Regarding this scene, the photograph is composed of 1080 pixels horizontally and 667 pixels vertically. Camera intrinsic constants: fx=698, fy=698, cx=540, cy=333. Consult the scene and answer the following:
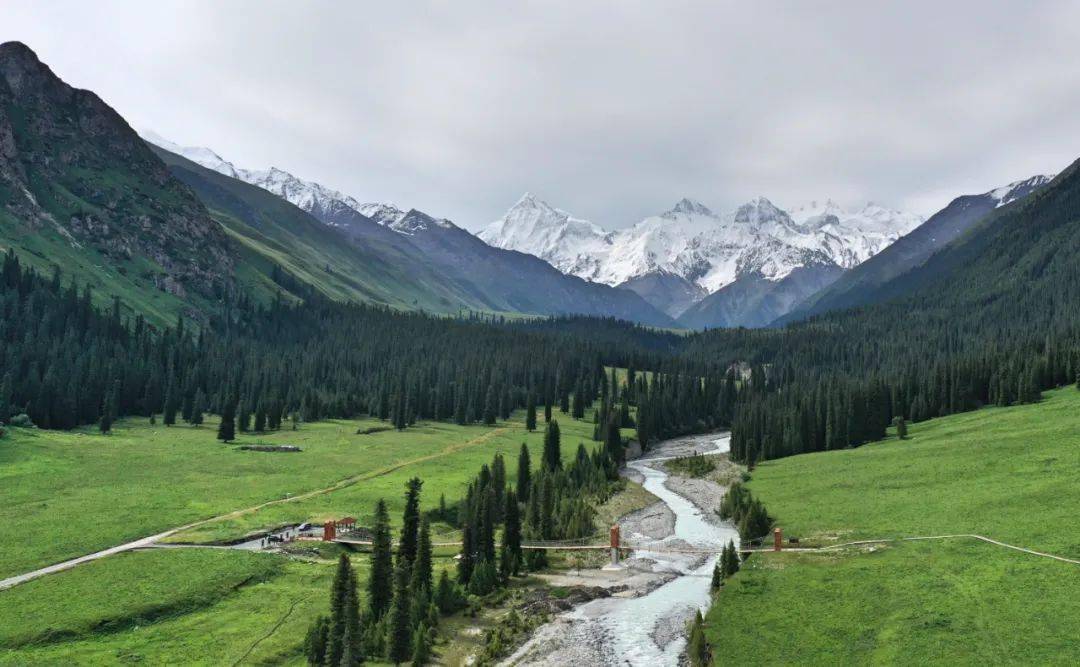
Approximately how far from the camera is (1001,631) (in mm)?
45156

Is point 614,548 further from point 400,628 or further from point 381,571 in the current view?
point 400,628

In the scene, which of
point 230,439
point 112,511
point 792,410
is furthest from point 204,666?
point 792,410

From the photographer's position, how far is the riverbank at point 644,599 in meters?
54.5

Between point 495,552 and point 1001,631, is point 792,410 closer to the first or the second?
point 495,552

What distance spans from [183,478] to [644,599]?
71206mm

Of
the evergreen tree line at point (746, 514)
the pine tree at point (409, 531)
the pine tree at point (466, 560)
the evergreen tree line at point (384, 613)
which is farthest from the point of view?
the evergreen tree line at point (746, 514)

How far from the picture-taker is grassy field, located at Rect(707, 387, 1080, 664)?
45969 millimetres

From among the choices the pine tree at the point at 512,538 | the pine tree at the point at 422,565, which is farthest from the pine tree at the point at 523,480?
the pine tree at the point at 422,565

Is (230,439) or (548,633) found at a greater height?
(230,439)

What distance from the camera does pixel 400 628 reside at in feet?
170

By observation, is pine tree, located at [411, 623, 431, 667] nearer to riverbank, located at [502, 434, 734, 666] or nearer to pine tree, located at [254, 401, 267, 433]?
riverbank, located at [502, 434, 734, 666]

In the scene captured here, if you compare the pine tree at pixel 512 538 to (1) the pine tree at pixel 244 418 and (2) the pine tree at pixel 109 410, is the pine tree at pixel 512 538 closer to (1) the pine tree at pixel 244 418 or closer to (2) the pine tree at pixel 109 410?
(1) the pine tree at pixel 244 418

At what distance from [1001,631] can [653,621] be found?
2640 centimetres

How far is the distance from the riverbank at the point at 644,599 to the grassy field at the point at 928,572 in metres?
4.75
